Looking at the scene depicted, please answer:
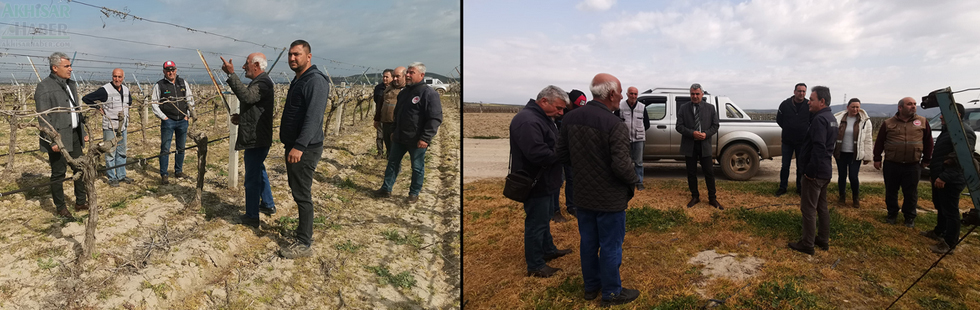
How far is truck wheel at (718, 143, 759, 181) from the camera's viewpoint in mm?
8008

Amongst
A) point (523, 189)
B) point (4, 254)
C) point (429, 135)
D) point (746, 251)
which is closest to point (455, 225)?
point (429, 135)

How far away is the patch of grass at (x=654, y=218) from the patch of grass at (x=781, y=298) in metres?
1.58

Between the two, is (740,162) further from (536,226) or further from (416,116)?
(536,226)

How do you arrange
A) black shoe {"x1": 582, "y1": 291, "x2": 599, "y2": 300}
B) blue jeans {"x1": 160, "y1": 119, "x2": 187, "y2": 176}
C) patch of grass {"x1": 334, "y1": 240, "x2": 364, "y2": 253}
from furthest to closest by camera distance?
blue jeans {"x1": 160, "y1": 119, "x2": 187, "y2": 176} < patch of grass {"x1": 334, "y1": 240, "x2": 364, "y2": 253} < black shoe {"x1": 582, "y1": 291, "x2": 599, "y2": 300}

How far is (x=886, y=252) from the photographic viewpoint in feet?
14.8

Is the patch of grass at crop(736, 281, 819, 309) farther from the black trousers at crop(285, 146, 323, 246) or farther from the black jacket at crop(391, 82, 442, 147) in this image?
the black jacket at crop(391, 82, 442, 147)

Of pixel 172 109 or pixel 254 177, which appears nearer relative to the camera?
pixel 254 177

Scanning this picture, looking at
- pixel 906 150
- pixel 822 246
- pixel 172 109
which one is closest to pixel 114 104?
pixel 172 109

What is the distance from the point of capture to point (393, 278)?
3.99m

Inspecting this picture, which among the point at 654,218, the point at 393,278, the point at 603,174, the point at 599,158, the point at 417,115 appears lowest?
the point at 393,278

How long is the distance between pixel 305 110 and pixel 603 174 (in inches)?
94.8

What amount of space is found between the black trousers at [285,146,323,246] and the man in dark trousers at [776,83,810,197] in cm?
582

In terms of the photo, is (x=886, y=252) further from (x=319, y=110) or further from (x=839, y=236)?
(x=319, y=110)

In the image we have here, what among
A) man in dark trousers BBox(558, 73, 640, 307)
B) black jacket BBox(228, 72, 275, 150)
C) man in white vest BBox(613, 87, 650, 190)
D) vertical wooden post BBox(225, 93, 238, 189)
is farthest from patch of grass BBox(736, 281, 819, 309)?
vertical wooden post BBox(225, 93, 238, 189)
